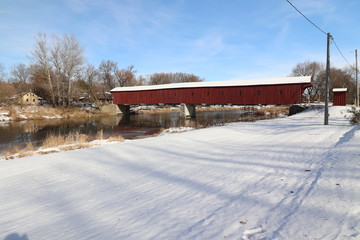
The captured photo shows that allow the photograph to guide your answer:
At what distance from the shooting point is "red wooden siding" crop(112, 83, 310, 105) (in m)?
22.6

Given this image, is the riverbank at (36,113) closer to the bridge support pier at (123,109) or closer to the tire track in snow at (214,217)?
the bridge support pier at (123,109)

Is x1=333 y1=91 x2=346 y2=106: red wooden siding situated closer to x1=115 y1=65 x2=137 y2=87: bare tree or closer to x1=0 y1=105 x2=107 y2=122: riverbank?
x1=0 y1=105 x2=107 y2=122: riverbank

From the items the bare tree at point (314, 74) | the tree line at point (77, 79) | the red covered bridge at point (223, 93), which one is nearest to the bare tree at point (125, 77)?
the tree line at point (77, 79)

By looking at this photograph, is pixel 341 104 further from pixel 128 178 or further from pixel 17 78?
pixel 17 78

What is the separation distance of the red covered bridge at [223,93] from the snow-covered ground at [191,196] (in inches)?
732

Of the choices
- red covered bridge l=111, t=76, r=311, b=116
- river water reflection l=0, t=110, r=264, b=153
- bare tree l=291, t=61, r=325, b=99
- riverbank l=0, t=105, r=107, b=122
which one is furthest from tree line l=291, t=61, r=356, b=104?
riverbank l=0, t=105, r=107, b=122

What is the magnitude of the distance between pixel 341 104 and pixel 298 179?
70.3 ft

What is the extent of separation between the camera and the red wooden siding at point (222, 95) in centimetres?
2256

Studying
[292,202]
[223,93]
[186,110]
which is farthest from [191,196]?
[186,110]

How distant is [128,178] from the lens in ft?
15.3

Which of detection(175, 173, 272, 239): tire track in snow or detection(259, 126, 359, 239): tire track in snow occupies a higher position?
detection(259, 126, 359, 239): tire track in snow

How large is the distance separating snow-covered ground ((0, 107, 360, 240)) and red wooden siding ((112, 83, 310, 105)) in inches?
732

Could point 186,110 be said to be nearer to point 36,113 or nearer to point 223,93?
point 223,93

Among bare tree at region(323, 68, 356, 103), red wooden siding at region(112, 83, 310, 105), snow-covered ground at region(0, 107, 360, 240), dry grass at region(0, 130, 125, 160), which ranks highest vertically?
bare tree at region(323, 68, 356, 103)
